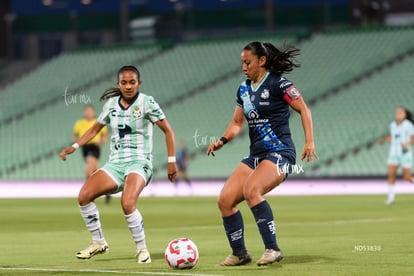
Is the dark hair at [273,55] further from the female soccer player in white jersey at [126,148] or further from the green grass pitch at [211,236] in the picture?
the green grass pitch at [211,236]

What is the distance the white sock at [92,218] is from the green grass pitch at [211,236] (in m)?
0.33

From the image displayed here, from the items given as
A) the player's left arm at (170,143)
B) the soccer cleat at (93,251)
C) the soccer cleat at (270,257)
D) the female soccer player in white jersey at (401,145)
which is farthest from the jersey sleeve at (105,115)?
the female soccer player in white jersey at (401,145)

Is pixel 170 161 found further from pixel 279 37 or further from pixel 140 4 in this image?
pixel 140 4

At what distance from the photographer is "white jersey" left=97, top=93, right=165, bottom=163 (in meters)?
13.5

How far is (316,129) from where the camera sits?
46.2m

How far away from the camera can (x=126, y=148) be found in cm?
1359

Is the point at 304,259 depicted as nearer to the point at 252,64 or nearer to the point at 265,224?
the point at 265,224

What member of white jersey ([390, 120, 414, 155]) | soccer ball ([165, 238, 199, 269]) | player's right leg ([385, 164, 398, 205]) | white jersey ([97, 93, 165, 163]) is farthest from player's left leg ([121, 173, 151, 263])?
white jersey ([390, 120, 414, 155])

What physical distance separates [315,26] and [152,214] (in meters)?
33.6

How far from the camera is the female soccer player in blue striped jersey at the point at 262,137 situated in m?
12.6

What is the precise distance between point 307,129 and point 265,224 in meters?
1.16

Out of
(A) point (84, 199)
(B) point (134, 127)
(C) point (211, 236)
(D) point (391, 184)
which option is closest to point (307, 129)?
(B) point (134, 127)

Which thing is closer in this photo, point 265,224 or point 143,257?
point 265,224

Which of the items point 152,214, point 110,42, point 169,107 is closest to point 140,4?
point 110,42
